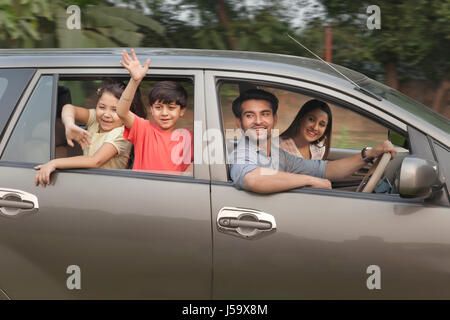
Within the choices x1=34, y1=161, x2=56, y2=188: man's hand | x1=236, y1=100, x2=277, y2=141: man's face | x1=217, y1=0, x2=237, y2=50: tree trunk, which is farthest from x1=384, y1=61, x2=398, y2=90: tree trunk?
x1=34, y1=161, x2=56, y2=188: man's hand

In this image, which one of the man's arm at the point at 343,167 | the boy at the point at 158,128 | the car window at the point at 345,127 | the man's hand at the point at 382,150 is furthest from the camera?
the car window at the point at 345,127

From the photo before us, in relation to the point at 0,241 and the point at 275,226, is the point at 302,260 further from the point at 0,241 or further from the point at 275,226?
the point at 0,241

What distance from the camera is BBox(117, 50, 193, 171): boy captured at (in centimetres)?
296

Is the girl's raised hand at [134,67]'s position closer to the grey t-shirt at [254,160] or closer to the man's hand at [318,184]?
the grey t-shirt at [254,160]

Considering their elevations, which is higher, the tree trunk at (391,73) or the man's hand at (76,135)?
the tree trunk at (391,73)

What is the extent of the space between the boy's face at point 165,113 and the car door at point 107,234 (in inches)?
11.6

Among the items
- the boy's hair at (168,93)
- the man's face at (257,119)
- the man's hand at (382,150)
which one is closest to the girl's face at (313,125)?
the man's hand at (382,150)

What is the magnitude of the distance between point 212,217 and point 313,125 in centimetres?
120

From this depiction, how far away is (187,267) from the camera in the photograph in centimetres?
273

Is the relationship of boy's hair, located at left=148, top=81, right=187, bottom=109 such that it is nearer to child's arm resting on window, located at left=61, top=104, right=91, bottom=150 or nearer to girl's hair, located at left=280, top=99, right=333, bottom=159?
child's arm resting on window, located at left=61, top=104, right=91, bottom=150

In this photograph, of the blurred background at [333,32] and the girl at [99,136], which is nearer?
the girl at [99,136]

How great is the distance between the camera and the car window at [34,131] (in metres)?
2.98

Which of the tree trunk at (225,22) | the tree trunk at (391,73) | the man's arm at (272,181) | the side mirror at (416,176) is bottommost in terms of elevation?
the side mirror at (416,176)

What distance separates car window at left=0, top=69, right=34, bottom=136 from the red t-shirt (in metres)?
0.52
